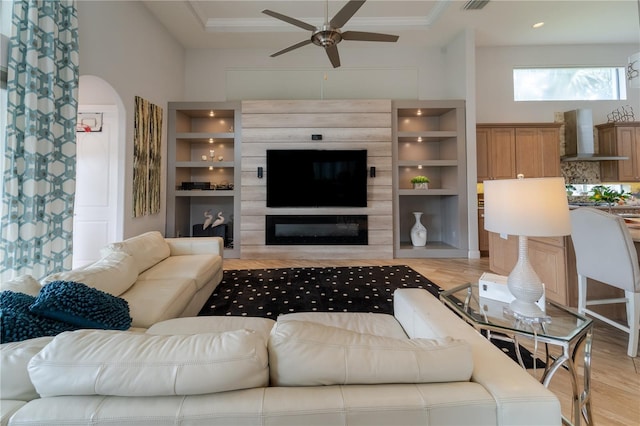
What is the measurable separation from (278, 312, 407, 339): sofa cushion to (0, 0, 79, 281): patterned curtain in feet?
7.59

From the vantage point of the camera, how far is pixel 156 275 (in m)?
2.34

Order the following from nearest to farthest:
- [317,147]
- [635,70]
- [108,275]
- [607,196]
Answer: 1. [108,275]
2. [635,70]
3. [607,196]
4. [317,147]

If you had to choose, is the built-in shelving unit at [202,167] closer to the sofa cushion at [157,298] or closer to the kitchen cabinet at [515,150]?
the sofa cushion at [157,298]

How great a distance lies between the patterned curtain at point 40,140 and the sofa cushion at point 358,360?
8.79 ft

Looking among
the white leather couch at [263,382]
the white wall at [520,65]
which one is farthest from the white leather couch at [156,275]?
the white wall at [520,65]

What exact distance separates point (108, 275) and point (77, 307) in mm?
756

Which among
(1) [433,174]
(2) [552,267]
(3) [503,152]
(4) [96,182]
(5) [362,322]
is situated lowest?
(5) [362,322]

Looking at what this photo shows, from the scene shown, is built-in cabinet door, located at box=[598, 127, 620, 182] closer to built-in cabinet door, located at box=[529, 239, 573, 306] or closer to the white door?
built-in cabinet door, located at box=[529, 239, 573, 306]

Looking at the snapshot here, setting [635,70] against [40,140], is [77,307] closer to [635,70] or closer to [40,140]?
[40,140]

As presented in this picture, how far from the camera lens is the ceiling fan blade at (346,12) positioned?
239 centimetres

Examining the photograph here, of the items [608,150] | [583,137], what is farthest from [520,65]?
A: [608,150]

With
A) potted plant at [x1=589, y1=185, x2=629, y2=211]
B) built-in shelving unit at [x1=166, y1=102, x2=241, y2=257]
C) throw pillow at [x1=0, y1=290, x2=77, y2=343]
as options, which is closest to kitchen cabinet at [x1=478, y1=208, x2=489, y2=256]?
potted plant at [x1=589, y1=185, x2=629, y2=211]

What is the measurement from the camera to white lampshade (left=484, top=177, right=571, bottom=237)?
4.07ft

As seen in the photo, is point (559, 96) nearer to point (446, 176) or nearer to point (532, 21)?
point (532, 21)
